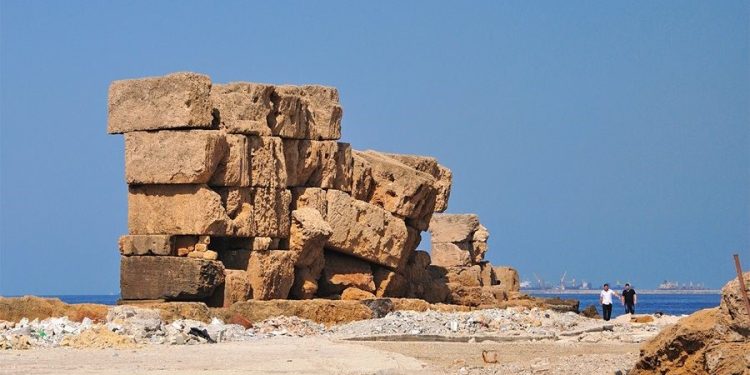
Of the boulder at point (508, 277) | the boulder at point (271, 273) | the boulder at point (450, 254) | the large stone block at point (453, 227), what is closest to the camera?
the boulder at point (271, 273)

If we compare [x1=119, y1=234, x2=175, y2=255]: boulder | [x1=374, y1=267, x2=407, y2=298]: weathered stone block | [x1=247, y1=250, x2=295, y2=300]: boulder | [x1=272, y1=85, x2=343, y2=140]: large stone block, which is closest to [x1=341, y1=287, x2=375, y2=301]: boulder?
[x1=374, y1=267, x2=407, y2=298]: weathered stone block

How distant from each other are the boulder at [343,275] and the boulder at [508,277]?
1168 centimetres

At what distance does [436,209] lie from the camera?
2541cm

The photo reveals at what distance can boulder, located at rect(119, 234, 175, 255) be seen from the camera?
707 inches

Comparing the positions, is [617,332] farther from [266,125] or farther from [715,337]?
[715,337]

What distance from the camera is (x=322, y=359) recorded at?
13.2 metres

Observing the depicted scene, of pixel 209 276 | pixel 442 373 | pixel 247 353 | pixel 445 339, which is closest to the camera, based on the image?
pixel 442 373

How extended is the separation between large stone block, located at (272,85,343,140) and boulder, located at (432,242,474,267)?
32.1 ft

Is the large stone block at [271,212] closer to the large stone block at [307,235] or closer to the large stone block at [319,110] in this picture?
the large stone block at [307,235]

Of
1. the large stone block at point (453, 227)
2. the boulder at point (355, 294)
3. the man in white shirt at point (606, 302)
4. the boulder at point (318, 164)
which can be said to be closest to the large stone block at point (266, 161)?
the boulder at point (318, 164)

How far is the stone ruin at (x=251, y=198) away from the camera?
17.8m

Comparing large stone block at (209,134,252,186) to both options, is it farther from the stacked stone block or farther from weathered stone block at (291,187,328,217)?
weathered stone block at (291,187,328,217)

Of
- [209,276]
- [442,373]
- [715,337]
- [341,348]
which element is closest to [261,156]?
[209,276]

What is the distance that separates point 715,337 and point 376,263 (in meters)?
12.4
